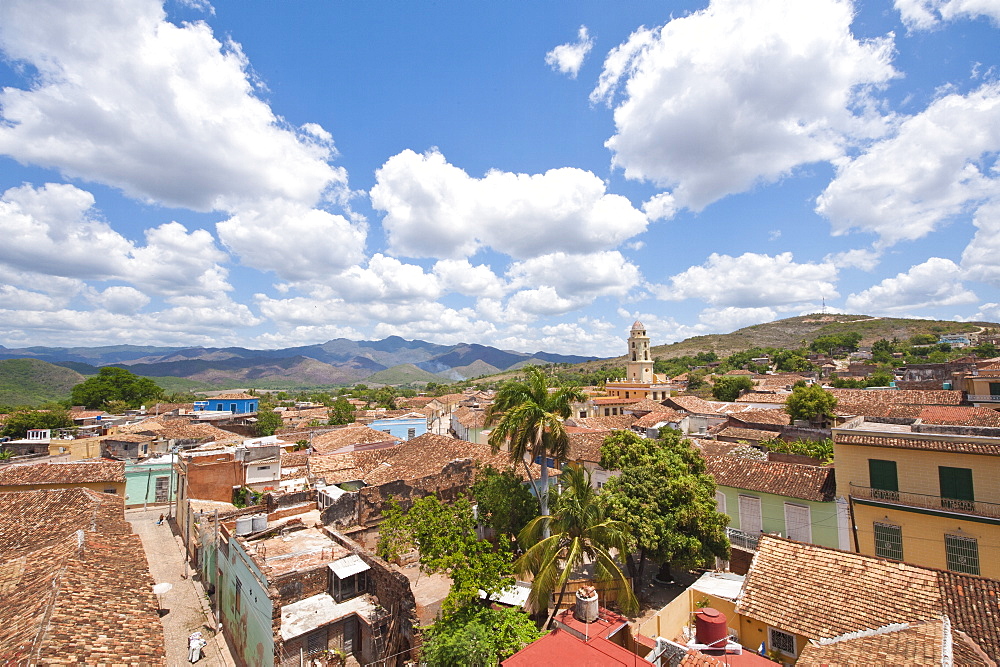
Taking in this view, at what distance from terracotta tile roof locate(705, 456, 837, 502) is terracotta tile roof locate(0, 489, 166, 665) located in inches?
827

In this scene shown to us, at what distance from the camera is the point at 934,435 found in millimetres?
15242

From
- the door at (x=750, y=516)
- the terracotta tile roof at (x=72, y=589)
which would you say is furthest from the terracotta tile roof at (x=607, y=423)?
the terracotta tile roof at (x=72, y=589)

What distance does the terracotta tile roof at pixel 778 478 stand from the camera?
58.7 ft

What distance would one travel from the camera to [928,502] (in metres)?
15.0

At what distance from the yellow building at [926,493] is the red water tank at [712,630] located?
39.8 feet

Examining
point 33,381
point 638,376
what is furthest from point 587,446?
point 33,381

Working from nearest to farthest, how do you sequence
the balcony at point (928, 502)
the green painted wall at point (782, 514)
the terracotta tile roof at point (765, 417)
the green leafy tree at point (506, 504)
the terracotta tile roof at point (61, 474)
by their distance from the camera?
the balcony at point (928, 502)
the green painted wall at point (782, 514)
the green leafy tree at point (506, 504)
the terracotta tile roof at point (61, 474)
the terracotta tile roof at point (765, 417)

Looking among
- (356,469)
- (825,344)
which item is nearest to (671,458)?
(356,469)

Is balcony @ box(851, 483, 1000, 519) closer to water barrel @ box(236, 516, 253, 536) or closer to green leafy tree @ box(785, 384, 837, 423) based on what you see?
green leafy tree @ box(785, 384, 837, 423)

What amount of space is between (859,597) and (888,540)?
25.7 ft

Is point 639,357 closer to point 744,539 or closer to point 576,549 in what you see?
point 744,539

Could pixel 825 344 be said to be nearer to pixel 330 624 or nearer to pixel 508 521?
pixel 508 521

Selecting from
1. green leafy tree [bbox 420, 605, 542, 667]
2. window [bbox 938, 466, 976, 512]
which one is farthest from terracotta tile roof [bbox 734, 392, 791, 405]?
green leafy tree [bbox 420, 605, 542, 667]

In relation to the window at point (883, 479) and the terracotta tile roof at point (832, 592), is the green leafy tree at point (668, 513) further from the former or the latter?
the window at point (883, 479)
